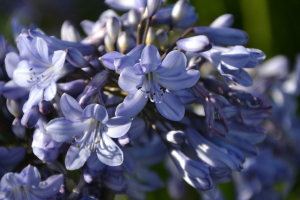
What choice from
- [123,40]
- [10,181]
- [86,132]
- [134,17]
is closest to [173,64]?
[123,40]

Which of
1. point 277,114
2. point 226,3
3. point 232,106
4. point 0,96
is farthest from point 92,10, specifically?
point 232,106

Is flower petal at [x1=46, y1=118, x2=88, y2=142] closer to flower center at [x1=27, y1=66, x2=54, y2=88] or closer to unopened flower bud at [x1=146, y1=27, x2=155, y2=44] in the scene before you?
flower center at [x1=27, y1=66, x2=54, y2=88]

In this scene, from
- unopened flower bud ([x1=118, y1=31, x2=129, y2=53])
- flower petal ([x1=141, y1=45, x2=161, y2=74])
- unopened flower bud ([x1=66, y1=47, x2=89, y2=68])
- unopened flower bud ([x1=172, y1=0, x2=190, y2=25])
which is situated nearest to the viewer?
flower petal ([x1=141, y1=45, x2=161, y2=74])

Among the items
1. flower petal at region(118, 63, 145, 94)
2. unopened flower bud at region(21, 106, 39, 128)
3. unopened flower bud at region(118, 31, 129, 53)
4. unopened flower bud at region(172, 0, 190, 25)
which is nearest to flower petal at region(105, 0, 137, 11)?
unopened flower bud at region(172, 0, 190, 25)

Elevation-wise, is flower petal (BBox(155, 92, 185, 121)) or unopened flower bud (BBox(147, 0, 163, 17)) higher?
unopened flower bud (BBox(147, 0, 163, 17))

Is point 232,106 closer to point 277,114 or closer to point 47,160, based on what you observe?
point 47,160

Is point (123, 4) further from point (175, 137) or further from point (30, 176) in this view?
point (30, 176)
